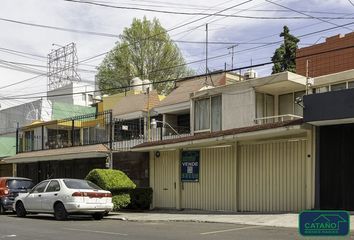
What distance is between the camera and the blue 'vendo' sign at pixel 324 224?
12.7ft

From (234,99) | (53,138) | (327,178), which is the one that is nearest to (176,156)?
(234,99)

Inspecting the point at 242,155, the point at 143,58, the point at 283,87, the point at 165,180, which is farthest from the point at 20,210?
the point at 143,58

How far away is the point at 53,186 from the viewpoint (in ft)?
62.4

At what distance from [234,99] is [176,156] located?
142 inches

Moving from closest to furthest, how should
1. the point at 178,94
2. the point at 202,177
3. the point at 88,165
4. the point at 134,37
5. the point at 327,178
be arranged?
1. the point at 327,178
2. the point at 202,177
3. the point at 88,165
4. the point at 178,94
5. the point at 134,37

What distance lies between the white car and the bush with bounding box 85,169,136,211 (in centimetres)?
213

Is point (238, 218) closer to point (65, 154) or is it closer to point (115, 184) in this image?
point (115, 184)

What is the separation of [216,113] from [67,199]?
9.07 meters

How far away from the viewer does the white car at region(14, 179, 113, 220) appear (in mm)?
18016

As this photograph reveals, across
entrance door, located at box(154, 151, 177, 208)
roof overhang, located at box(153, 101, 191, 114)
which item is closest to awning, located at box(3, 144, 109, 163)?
entrance door, located at box(154, 151, 177, 208)

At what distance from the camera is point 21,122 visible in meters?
49.9

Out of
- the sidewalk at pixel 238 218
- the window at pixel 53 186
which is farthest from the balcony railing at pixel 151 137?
the window at pixel 53 186

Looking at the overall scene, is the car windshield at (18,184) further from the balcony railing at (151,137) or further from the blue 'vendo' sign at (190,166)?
the blue 'vendo' sign at (190,166)

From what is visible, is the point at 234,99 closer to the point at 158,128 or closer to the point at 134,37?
the point at 158,128
